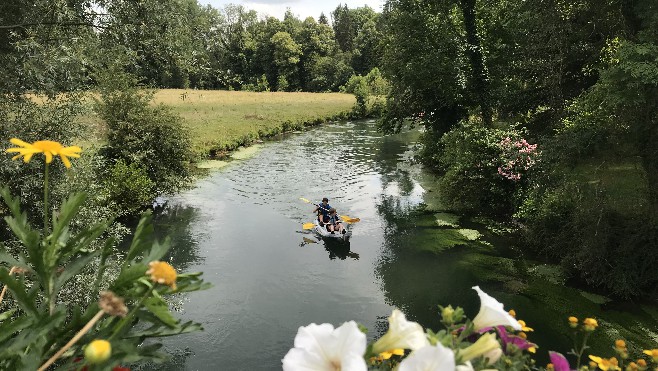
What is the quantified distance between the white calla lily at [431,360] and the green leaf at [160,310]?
2.66ft

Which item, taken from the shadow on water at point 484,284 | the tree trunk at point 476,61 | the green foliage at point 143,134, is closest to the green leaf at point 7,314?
the shadow on water at point 484,284

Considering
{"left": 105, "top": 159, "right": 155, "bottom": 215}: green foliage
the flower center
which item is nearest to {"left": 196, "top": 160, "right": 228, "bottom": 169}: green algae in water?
{"left": 105, "top": 159, "right": 155, "bottom": 215}: green foliage

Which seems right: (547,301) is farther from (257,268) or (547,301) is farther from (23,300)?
(23,300)

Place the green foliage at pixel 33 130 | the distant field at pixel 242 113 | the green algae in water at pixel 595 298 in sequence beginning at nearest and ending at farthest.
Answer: the green foliage at pixel 33 130 → the green algae in water at pixel 595 298 → the distant field at pixel 242 113

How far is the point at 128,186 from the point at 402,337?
49.2ft

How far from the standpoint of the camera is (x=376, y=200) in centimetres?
1869

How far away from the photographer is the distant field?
30.1 meters

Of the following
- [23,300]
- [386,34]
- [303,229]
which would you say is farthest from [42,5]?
[386,34]

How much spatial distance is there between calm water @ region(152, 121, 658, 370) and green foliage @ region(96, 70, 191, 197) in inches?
70.9

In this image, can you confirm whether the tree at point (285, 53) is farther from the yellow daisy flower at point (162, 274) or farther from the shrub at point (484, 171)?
the yellow daisy flower at point (162, 274)

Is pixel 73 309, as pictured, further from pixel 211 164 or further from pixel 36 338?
pixel 211 164

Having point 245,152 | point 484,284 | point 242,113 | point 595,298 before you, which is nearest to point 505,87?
point 484,284

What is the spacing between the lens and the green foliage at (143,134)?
1551 cm

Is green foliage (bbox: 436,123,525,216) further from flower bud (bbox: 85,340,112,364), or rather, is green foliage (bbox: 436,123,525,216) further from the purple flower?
flower bud (bbox: 85,340,112,364)
